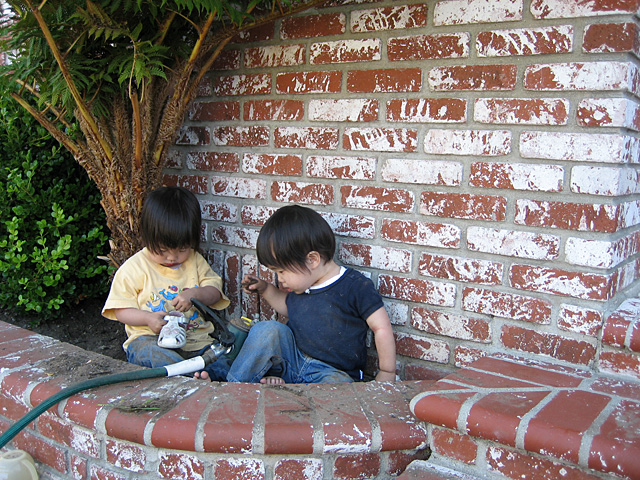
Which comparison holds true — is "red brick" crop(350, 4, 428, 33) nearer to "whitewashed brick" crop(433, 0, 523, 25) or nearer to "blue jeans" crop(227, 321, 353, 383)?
"whitewashed brick" crop(433, 0, 523, 25)

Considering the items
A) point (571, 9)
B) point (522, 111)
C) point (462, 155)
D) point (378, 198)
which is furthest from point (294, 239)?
point (571, 9)

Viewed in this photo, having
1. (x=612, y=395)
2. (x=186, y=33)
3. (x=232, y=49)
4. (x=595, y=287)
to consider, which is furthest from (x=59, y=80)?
(x=612, y=395)

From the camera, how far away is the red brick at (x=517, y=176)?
1.64 meters

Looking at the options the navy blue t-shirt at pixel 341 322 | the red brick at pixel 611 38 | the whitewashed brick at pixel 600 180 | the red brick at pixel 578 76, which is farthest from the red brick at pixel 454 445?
the red brick at pixel 611 38

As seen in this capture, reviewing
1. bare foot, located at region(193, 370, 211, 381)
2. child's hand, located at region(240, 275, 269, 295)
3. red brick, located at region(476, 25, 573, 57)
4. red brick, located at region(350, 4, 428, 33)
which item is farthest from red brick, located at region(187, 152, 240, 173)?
red brick, located at region(476, 25, 573, 57)

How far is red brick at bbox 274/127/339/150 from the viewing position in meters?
2.06

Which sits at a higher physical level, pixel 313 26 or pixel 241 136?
pixel 313 26

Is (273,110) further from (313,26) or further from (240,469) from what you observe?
(240,469)

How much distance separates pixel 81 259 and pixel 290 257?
133cm

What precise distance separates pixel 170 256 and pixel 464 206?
48.5 inches

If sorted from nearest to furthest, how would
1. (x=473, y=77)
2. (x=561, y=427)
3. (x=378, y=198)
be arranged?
(x=561, y=427) < (x=473, y=77) < (x=378, y=198)

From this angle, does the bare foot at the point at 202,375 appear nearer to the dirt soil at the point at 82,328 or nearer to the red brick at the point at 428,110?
the dirt soil at the point at 82,328

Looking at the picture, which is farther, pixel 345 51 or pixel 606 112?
pixel 345 51

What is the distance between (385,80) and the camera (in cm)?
191
